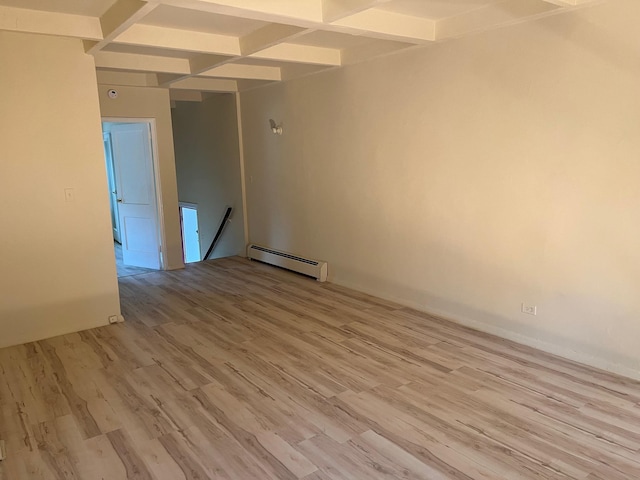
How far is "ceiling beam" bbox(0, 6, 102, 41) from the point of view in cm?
349

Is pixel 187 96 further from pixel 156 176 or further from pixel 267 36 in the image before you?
pixel 267 36

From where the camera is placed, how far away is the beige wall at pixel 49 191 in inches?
148

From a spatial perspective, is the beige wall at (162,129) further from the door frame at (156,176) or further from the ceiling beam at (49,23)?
the ceiling beam at (49,23)

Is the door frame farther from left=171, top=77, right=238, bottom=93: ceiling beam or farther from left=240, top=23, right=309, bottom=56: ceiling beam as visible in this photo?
left=240, top=23, right=309, bottom=56: ceiling beam

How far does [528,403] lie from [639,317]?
95 cm

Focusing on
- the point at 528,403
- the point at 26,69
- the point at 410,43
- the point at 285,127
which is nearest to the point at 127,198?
the point at 285,127

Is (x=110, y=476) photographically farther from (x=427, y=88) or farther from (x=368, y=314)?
(x=427, y=88)

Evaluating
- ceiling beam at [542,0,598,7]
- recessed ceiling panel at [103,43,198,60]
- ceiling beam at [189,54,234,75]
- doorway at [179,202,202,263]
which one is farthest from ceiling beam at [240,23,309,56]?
doorway at [179,202,202,263]

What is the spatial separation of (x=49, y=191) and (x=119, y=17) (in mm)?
1563

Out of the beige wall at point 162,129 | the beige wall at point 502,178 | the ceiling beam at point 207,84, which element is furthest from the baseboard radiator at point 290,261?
the ceiling beam at point 207,84

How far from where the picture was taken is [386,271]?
192 inches

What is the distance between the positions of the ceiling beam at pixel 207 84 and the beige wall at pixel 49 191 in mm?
1998

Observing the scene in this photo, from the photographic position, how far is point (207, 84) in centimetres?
625

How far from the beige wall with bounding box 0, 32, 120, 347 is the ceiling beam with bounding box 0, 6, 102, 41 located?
185 mm
